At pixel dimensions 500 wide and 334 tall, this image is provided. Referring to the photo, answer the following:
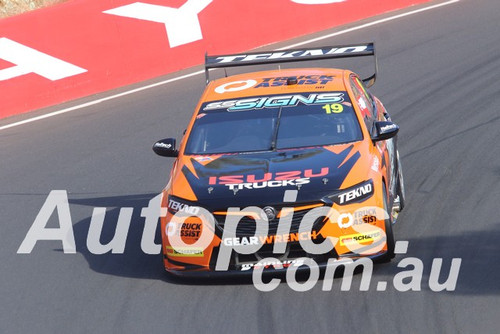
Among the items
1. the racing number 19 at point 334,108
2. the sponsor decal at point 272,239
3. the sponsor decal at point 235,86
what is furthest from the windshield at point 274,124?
the sponsor decal at point 272,239

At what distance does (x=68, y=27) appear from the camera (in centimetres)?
1680

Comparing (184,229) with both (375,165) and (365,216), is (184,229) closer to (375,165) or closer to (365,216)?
(365,216)

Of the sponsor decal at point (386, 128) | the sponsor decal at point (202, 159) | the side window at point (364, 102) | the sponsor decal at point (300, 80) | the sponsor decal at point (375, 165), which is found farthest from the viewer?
the sponsor decal at point (300, 80)

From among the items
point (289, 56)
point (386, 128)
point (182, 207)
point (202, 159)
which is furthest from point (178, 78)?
point (182, 207)

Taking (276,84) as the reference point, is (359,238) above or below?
below

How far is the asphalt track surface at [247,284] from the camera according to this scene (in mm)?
7555

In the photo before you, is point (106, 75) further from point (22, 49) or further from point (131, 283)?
point (131, 283)

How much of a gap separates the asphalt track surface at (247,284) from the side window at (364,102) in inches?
40.0

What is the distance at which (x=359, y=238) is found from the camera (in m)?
8.24

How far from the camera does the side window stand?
969 cm

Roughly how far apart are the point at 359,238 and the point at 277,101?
6.68 feet

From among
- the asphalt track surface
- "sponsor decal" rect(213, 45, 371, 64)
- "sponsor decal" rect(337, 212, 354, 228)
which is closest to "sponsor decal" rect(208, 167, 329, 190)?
"sponsor decal" rect(337, 212, 354, 228)

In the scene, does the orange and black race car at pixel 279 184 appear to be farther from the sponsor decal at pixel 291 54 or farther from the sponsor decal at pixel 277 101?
the sponsor decal at pixel 291 54

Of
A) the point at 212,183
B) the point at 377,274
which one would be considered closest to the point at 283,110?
the point at 212,183
